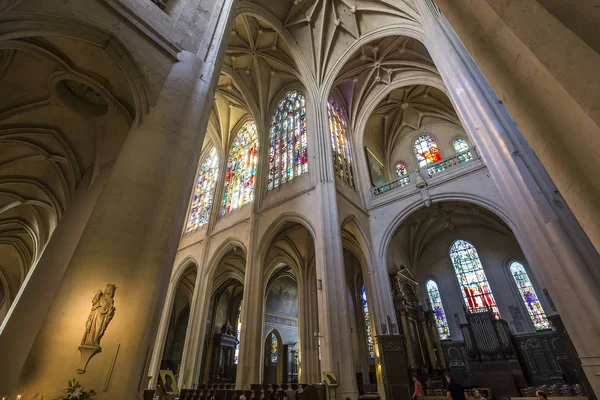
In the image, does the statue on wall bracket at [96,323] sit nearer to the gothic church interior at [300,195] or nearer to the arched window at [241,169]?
the gothic church interior at [300,195]

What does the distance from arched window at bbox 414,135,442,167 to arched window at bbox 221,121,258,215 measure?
9413 millimetres

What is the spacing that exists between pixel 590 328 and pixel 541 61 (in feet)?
13.9

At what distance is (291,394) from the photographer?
5520mm

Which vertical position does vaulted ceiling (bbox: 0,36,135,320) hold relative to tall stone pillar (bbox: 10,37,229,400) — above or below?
above

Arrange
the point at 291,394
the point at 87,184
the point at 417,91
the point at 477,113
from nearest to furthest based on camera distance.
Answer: the point at 291,394
the point at 477,113
the point at 87,184
the point at 417,91

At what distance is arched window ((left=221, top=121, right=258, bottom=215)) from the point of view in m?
14.0

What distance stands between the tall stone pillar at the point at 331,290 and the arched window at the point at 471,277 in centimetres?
771

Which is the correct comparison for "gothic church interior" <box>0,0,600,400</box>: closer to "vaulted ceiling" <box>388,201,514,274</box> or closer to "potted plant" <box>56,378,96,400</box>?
"potted plant" <box>56,378,96,400</box>

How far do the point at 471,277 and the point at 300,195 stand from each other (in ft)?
30.7

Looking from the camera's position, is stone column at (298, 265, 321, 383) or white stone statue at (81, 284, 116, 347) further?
stone column at (298, 265, 321, 383)

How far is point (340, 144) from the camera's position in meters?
13.3

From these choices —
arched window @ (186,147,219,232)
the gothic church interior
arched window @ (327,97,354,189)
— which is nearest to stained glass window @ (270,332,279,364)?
the gothic church interior

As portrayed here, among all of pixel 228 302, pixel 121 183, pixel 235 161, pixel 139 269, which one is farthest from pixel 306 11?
pixel 228 302

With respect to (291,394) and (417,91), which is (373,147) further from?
(291,394)
